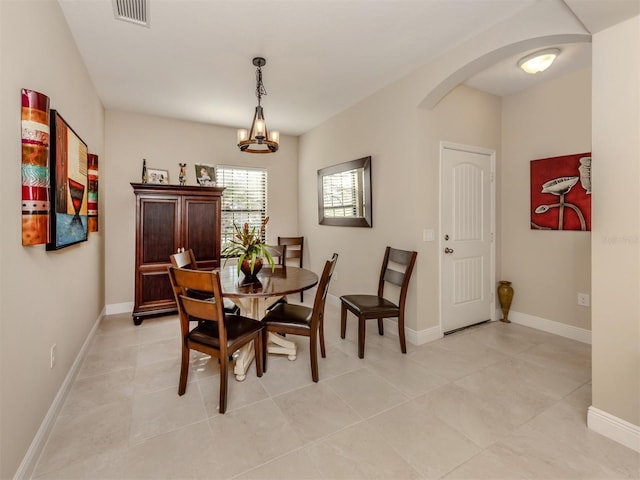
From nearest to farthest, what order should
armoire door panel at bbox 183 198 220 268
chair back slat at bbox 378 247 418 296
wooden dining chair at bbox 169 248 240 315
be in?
wooden dining chair at bbox 169 248 240 315 → chair back slat at bbox 378 247 418 296 → armoire door panel at bbox 183 198 220 268

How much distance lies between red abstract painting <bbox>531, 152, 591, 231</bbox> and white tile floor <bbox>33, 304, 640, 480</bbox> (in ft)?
4.23

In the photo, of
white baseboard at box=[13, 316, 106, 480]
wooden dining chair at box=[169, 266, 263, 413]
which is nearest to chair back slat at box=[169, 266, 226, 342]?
wooden dining chair at box=[169, 266, 263, 413]

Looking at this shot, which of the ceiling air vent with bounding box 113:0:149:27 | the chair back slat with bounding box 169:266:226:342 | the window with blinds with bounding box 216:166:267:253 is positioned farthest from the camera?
the window with blinds with bounding box 216:166:267:253

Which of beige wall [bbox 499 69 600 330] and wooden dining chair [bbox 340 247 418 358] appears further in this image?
beige wall [bbox 499 69 600 330]

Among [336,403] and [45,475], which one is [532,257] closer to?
[336,403]

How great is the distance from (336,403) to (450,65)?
2883 mm

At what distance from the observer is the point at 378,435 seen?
1777mm

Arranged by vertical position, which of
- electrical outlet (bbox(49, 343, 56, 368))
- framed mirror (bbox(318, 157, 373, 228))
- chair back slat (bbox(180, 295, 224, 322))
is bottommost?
electrical outlet (bbox(49, 343, 56, 368))

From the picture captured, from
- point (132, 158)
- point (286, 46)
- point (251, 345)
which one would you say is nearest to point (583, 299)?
point (251, 345)

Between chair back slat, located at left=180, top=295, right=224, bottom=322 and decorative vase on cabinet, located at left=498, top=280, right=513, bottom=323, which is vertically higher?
chair back slat, located at left=180, top=295, right=224, bottom=322

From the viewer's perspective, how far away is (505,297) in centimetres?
361

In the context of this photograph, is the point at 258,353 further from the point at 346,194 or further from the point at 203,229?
the point at 346,194

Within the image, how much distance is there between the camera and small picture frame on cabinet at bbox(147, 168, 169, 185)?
4160 mm

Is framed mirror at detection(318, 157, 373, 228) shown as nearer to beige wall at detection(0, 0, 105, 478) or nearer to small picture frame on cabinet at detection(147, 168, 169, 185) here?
small picture frame on cabinet at detection(147, 168, 169, 185)
